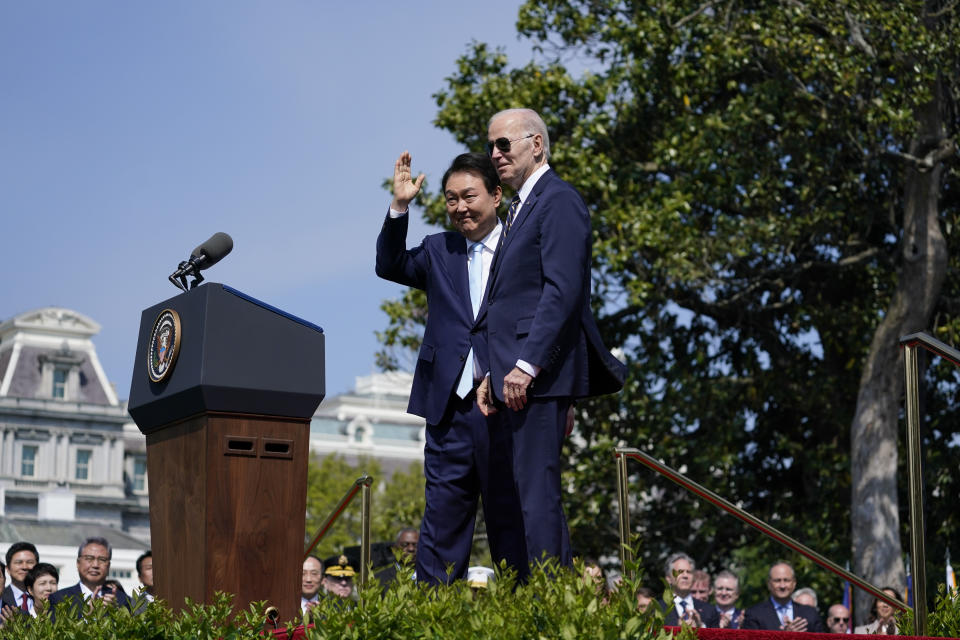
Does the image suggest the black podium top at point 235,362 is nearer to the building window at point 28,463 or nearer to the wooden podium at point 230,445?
the wooden podium at point 230,445

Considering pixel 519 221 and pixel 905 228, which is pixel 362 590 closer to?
pixel 519 221

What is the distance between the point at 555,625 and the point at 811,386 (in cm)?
1488

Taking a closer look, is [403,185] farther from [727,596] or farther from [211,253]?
[727,596]

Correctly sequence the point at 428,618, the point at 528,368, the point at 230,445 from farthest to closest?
the point at 528,368 → the point at 230,445 → the point at 428,618

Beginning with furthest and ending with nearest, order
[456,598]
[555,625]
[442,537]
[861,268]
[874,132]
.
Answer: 1. [861,268]
2. [874,132]
3. [442,537]
4. [456,598]
5. [555,625]

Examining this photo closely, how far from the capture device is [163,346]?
5.65 metres

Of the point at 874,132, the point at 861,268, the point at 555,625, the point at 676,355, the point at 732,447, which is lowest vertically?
the point at 555,625

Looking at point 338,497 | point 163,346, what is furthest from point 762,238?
point 338,497

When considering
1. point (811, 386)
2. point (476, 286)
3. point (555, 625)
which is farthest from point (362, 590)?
point (811, 386)

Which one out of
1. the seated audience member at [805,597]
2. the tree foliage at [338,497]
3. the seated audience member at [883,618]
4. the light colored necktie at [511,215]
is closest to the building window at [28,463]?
the tree foliage at [338,497]

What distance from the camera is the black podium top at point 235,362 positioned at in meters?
5.36

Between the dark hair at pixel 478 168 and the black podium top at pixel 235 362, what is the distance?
994 mm

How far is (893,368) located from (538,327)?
12.0 m

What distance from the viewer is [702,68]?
17.2 m
